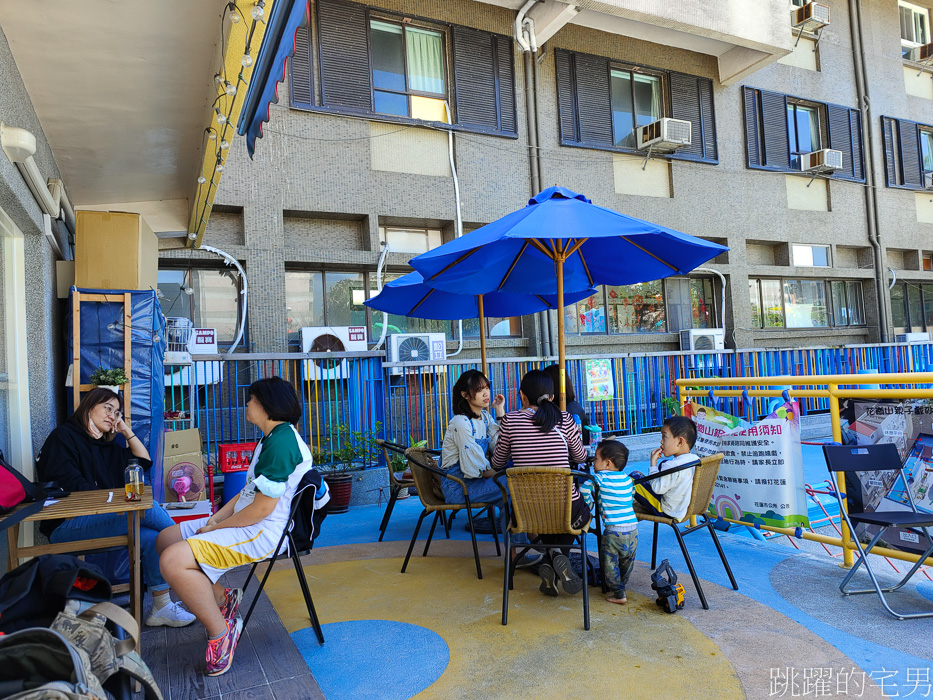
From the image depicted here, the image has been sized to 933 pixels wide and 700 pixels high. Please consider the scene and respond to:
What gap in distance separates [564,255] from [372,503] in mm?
4031

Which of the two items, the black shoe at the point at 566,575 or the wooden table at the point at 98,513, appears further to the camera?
the black shoe at the point at 566,575

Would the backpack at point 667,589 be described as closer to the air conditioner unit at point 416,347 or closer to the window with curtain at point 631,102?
the air conditioner unit at point 416,347

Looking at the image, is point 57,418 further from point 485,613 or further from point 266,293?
point 266,293

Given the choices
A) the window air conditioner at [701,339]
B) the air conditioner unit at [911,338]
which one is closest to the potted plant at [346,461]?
the window air conditioner at [701,339]

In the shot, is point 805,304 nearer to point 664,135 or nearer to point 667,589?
point 664,135

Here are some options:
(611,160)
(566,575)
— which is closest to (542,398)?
(566,575)

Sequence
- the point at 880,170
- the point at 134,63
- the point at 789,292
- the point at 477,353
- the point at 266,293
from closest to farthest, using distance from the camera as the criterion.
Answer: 1. the point at 134,63
2. the point at 266,293
3. the point at 477,353
4. the point at 789,292
5. the point at 880,170

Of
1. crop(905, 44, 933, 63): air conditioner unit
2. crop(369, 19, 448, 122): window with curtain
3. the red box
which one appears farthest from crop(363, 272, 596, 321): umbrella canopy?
crop(905, 44, 933, 63): air conditioner unit

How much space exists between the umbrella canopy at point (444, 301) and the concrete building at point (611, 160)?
136 inches

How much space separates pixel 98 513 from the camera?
121 inches

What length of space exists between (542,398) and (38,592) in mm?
2855

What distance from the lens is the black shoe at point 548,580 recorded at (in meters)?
4.06

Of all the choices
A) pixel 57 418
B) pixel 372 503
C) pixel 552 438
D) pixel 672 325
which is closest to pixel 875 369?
pixel 672 325

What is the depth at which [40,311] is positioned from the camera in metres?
4.67
